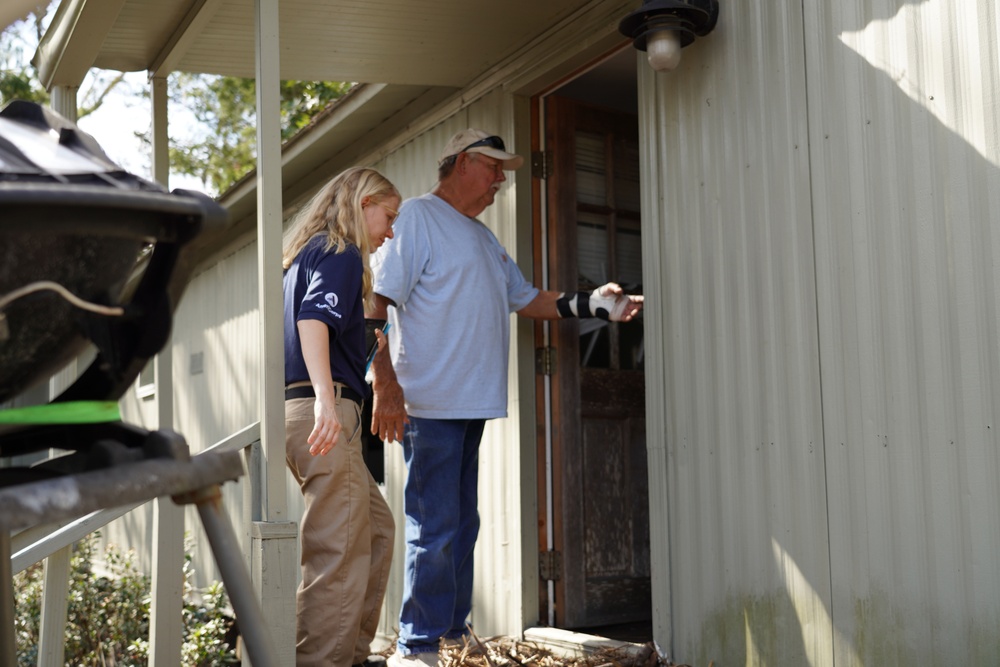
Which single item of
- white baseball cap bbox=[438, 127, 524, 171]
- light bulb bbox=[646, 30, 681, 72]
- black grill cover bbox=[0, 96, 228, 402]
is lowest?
black grill cover bbox=[0, 96, 228, 402]

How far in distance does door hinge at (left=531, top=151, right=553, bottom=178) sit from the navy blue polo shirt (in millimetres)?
1537

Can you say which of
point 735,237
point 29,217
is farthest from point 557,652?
point 29,217

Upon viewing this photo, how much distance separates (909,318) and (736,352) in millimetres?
683

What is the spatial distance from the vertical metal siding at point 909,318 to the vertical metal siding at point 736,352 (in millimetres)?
89

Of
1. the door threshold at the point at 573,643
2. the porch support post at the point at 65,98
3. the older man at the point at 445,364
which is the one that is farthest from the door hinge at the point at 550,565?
the porch support post at the point at 65,98

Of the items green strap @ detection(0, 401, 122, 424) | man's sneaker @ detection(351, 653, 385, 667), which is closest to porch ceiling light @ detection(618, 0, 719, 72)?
man's sneaker @ detection(351, 653, 385, 667)

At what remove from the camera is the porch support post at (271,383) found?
11.1 feet

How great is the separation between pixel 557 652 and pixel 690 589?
876 millimetres

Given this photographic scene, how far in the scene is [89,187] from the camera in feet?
4.24

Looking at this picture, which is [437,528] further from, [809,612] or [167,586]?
[809,612]

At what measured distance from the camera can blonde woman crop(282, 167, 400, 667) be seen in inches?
138

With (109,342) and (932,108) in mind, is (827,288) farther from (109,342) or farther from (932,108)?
(109,342)

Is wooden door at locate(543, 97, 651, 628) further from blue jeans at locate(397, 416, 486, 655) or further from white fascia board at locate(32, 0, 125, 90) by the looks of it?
white fascia board at locate(32, 0, 125, 90)

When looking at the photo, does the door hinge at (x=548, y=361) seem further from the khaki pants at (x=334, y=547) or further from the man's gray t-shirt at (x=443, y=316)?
the khaki pants at (x=334, y=547)
